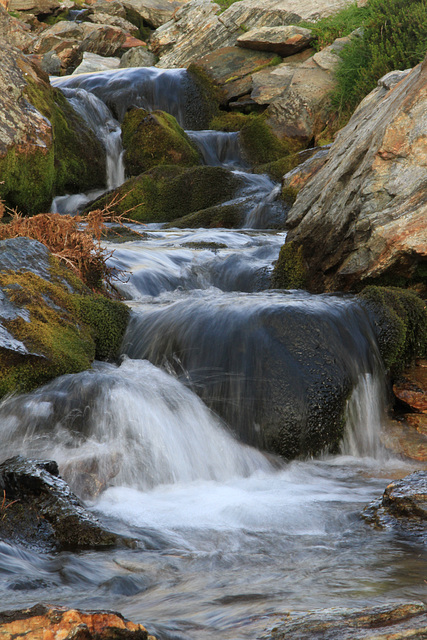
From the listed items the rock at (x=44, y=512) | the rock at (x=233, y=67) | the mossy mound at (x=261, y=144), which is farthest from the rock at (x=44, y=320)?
the rock at (x=233, y=67)

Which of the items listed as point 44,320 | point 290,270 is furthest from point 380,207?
point 44,320

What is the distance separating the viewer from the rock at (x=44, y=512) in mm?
2883

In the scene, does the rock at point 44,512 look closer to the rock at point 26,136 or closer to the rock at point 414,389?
the rock at point 414,389

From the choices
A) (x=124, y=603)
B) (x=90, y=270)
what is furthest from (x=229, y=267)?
(x=124, y=603)

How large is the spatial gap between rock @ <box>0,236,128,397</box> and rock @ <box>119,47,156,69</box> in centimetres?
1735

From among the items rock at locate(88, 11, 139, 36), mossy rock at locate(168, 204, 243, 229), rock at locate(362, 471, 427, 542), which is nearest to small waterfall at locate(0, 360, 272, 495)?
rock at locate(362, 471, 427, 542)

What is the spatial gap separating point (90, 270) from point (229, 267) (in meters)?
2.07

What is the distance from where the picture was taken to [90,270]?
20.6ft

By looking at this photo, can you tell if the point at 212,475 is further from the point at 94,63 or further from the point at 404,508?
the point at 94,63

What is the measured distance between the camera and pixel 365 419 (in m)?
4.77

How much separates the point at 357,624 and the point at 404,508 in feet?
→ 4.66

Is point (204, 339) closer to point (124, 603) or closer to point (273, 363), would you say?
point (273, 363)

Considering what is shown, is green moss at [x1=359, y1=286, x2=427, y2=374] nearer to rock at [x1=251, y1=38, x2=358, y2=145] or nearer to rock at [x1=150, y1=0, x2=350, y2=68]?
rock at [x1=251, y1=38, x2=358, y2=145]

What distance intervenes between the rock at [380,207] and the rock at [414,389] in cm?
104
